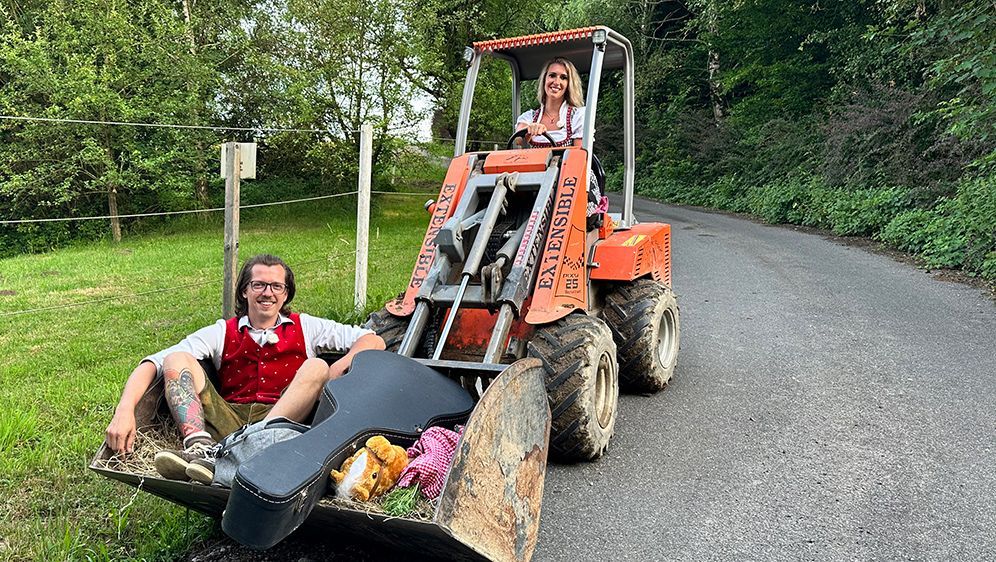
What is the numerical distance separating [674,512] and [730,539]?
33cm

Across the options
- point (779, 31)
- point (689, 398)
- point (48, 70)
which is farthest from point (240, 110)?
point (689, 398)

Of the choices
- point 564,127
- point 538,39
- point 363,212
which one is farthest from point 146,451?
point 363,212

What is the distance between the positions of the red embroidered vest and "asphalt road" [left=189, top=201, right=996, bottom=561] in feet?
2.45

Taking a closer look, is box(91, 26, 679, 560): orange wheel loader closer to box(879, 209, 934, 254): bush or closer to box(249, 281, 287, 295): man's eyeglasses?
box(249, 281, 287, 295): man's eyeglasses

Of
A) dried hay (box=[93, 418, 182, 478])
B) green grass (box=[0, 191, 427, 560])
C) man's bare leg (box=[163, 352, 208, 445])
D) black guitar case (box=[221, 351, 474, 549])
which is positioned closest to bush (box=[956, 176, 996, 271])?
green grass (box=[0, 191, 427, 560])

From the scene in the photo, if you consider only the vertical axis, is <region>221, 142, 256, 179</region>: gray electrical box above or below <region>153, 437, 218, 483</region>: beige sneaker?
above

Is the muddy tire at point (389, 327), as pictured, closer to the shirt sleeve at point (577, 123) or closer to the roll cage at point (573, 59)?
the roll cage at point (573, 59)

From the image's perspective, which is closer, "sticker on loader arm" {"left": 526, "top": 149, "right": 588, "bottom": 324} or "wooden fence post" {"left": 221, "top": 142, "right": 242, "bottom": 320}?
"sticker on loader arm" {"left": 526, "top": 149, "right": 588, "bottom": 324}

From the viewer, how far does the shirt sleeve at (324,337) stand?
384cm

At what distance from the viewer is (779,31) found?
69.7 feet

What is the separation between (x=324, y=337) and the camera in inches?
152

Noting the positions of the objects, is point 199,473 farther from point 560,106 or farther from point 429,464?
point 560,106

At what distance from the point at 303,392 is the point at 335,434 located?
0.60m

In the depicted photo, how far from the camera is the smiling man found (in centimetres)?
326
